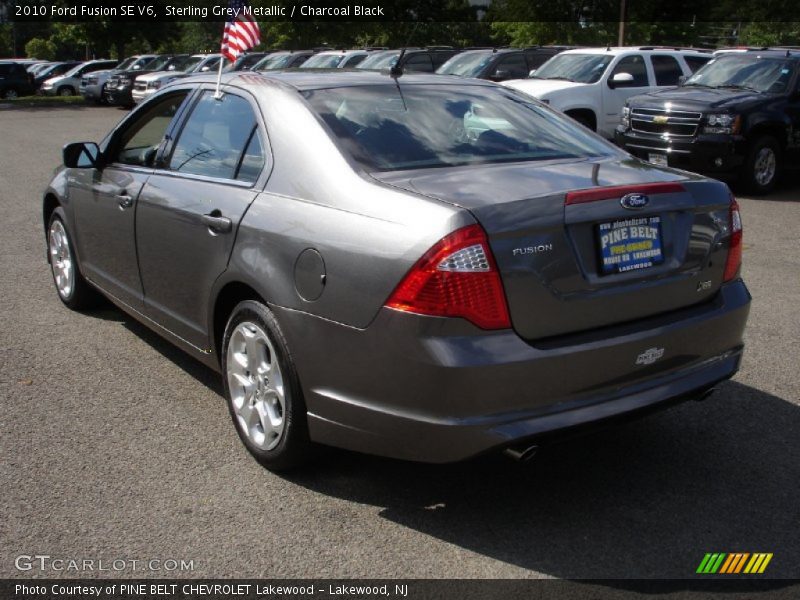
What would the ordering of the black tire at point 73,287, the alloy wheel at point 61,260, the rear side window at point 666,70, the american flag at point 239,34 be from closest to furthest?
1. the american flag at point 239,34
2. the black tire at point 73,287
3. the alloy wheel at point 61,260
4. the rear side window at point 666,70

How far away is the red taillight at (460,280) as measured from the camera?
3.16 metres

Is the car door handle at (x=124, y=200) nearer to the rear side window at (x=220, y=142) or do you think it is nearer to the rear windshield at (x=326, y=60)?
the rear side window at (x=220, y=142)

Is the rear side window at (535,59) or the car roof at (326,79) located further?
the rear side window at (535,59)

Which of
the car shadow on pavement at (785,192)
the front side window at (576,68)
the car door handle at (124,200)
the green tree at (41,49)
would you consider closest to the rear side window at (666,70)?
the front side window at (576,68)

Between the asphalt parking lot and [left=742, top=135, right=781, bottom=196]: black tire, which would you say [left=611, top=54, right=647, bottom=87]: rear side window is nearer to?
[left=742, top=135, right=781, bottom=196]: black tire

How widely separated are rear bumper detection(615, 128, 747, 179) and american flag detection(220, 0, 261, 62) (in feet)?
23.4

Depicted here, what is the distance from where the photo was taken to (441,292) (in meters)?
3.17

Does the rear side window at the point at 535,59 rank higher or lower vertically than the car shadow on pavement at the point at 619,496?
higher

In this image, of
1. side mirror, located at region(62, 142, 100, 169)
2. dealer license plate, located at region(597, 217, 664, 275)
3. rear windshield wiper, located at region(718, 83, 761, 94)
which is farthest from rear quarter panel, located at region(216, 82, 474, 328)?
rear windshield wiper, located at region(718, 83, 761, 94)

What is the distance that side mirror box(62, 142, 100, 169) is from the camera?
5520 mm

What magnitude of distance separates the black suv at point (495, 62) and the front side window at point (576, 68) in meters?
1.60

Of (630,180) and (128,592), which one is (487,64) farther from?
(128,592)

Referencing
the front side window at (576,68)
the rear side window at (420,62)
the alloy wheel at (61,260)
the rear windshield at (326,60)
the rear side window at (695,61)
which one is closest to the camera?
the alloy wheel at (61,260)

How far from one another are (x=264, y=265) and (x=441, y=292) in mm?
920
